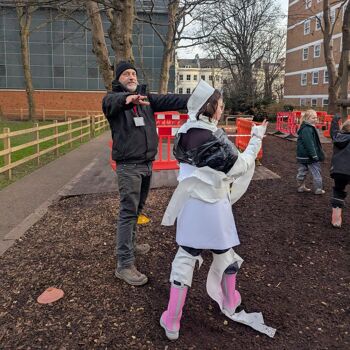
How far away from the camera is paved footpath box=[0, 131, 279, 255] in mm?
5484

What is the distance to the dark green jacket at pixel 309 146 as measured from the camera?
632 cm

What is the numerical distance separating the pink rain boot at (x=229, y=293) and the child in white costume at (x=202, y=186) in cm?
27

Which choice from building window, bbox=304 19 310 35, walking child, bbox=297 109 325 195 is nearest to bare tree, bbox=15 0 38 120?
walking child, bbox=297 109 325 195

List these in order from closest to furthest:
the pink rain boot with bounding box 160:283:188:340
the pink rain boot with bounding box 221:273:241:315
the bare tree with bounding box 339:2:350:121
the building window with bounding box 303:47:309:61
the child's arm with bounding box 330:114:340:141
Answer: the pink rain boot with bounding box 160:283:188:340, the pink rain boot with bounding box 221:273:241:315, the child's arm with bounding box 330:114:340:141, the bare tree with bounding box 339:2:350:121, the building window with bounding box 303:47:309:61

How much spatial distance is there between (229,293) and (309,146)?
3949mm

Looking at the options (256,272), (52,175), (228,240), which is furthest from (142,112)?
(52,175)

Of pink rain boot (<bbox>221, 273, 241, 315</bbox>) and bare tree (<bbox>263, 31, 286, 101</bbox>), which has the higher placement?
bare tree (<bbox>263, 31, 286, 101</bbox>)

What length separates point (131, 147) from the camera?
3406 mm

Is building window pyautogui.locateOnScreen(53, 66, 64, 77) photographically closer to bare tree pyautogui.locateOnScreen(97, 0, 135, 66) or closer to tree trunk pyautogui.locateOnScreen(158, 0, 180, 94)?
tree trunk pyautogui.locateOnScreen(158, 0, 180, 94)

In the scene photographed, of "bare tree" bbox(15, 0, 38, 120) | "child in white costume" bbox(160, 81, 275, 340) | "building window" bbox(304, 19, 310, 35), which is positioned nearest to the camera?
"child in white costume" bbox(160, 81, 275, 340)

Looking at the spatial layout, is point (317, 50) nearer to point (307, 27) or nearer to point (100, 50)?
point (307, 27)

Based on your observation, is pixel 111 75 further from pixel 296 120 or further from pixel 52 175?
pixel 296 120


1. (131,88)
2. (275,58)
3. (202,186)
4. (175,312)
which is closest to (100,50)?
(131,88)

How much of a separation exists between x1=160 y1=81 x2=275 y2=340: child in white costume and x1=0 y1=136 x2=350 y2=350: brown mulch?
245 mm
